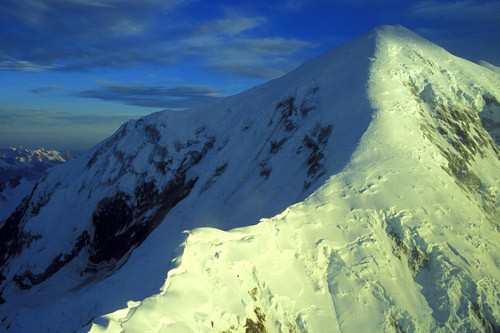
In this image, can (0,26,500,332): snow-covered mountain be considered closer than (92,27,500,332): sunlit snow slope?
No

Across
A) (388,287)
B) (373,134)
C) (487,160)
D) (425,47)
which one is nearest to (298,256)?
(388,287)

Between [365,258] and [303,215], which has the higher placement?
[303,215]

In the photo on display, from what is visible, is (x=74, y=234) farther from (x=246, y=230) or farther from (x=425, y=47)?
(x=425, y=47)

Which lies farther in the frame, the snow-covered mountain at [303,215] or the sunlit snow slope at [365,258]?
the snow-covered mountain at [303,215]
